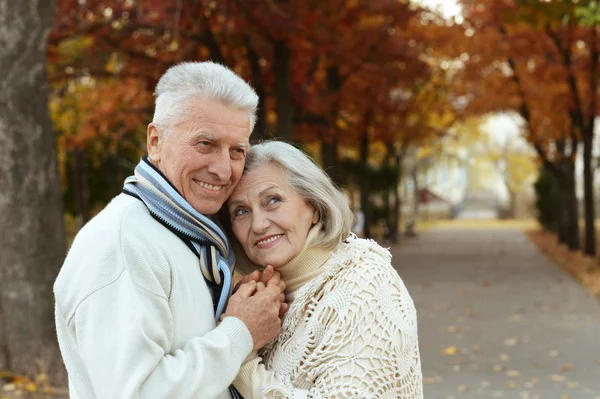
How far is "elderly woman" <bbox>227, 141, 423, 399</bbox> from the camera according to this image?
8.93 ft

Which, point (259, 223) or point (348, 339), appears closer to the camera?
point (348, 339)

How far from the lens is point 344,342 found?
2.71m

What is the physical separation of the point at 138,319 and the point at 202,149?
1.99 feet

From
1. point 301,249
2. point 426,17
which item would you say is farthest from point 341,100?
point 301,249

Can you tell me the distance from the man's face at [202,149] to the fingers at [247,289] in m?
0.26

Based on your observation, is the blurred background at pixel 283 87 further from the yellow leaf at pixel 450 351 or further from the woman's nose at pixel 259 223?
the yellow leaf at pixel 450 351

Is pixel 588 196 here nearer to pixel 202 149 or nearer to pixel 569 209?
pixel 569 209

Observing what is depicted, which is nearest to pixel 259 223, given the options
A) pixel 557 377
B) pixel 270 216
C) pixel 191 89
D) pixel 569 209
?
pixel 270 216

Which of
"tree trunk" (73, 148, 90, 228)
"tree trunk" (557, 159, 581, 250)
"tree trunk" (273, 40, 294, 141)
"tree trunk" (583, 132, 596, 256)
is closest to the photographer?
"tree trunk" (273, 40, 294, 141)

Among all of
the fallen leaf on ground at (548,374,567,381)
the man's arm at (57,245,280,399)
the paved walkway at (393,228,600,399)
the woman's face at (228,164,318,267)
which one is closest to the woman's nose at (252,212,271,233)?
the woman's face at (228,164,318,267)

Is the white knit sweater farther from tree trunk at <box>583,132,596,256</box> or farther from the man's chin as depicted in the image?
tree trunk at <box>583,132,596,256</box>

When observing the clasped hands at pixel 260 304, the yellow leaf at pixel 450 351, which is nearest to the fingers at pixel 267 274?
the clasped hands at pixel 260 304

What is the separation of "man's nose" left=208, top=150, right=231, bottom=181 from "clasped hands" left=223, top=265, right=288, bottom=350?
363 millimetres

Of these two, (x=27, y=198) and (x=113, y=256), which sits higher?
(x=27, y=198)
